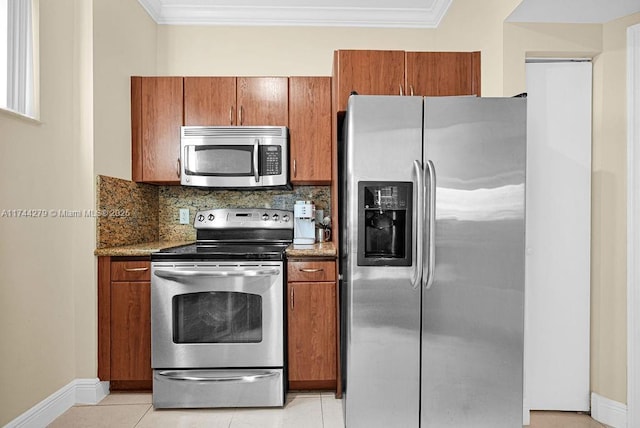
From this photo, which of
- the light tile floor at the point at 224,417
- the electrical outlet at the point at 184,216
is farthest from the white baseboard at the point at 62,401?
the electrical outlet at the point at 184,216

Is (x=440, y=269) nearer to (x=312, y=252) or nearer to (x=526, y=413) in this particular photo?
(x=312, y=252)

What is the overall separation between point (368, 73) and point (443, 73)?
1.57 feet

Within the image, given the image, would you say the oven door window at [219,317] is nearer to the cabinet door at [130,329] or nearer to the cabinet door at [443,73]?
the cabinet door at [130,329]

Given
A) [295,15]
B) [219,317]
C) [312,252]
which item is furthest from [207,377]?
[295,15]

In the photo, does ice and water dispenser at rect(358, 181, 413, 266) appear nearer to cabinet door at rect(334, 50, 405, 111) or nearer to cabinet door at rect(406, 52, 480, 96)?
cabinet door at rect(334, 50, 405, 111)

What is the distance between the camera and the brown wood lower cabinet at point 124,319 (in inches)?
103

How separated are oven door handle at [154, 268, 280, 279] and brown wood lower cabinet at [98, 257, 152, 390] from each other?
0.20m

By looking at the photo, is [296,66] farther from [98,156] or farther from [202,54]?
[98,156]

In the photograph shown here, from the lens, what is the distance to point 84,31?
2.56 m

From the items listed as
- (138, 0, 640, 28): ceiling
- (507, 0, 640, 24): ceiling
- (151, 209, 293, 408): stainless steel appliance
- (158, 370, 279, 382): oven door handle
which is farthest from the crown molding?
(158, 370, 279, 382): oven door handle

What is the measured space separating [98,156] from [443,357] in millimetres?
2337

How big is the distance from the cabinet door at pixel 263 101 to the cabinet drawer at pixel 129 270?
1212 millimetres

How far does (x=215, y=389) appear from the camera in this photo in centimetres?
253

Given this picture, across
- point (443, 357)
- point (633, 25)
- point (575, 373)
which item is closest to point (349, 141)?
point (443, 357)
